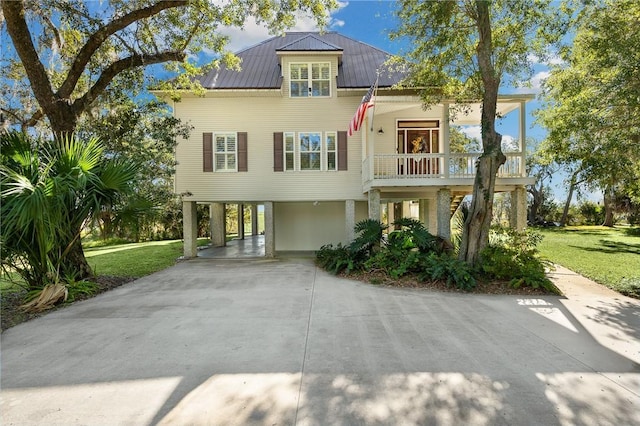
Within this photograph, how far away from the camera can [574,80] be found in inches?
337

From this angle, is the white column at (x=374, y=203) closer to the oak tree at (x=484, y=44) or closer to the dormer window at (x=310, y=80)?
the oak tree at (x=484, y=44)

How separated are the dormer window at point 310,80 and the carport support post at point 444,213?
5689mm

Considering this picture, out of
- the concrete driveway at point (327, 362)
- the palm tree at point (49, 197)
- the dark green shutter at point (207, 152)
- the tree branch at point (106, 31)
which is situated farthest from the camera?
the dark green shutter at point (207, 152)

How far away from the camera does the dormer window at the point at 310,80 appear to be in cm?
1216

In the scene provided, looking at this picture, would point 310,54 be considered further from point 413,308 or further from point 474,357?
point 474,357

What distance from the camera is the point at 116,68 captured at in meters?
8.07

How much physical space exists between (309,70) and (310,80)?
0.37 m

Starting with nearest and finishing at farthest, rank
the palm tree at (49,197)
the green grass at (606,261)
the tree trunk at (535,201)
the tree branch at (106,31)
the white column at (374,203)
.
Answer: the palm tree at (49,197), the tree branch at (106,31), the green grass at (606,261), the white column at (374,203), the tree trunk at (535,201)

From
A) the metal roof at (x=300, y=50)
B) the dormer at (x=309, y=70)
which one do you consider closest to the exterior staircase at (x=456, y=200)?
the metal roof at (x=300, y=50)

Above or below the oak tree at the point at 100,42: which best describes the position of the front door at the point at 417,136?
below

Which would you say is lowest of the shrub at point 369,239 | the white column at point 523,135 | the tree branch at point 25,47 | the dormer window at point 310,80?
the shrub at point 369,239

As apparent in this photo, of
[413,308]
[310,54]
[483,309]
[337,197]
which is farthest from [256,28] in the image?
[483,309]

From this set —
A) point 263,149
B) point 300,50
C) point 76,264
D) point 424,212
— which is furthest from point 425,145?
point 76,264

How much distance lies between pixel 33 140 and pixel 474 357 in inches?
353
